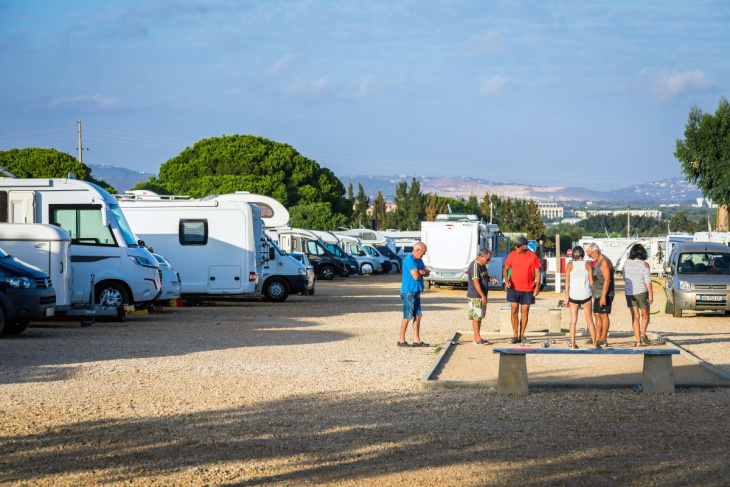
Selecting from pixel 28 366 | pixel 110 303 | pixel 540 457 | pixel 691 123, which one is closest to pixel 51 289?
pixel 110 303

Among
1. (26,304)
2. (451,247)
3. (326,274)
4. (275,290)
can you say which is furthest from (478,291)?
(326,274)

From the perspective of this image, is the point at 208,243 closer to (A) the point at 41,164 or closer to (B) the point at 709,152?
(B) the point at 709,152

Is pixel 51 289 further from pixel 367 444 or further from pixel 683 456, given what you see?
pixel 683 456

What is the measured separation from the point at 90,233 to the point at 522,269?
29.9 feet

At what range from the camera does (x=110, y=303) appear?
20656 mm

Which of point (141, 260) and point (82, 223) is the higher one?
point (82, 223)

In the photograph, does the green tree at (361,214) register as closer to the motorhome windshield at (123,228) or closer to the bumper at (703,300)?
the bumper at (703,300)

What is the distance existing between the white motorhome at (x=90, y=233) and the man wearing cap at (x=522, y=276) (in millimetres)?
7940

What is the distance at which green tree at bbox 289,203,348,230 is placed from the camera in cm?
6975

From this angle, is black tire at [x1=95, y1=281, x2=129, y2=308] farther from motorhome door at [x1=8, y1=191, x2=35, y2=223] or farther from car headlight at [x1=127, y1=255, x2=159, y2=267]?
motorhome door at [x1=8, y1=191, x2=35, y2=223]

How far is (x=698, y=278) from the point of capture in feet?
77.7

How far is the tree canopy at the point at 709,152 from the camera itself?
44281mm

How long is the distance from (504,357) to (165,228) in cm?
1589

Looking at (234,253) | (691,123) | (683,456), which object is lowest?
(683,456)
